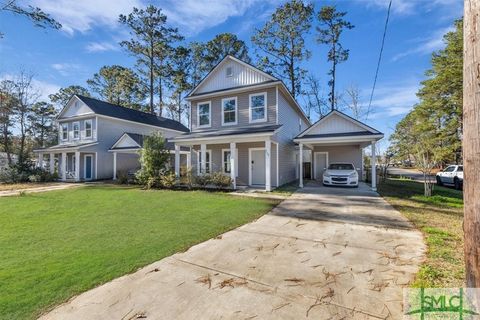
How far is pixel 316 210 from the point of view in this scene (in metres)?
7.57

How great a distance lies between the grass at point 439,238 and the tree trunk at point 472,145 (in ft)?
4.86

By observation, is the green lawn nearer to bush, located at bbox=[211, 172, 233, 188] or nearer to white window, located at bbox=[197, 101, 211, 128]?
bush, located at bbox=[211, 172, 233, 188]

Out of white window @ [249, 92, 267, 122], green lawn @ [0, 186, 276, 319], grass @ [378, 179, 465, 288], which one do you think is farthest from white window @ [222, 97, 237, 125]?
grass @ [378, 179, 465, 288]

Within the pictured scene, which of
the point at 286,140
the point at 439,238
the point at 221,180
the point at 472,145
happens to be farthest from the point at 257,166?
the point at 472,145

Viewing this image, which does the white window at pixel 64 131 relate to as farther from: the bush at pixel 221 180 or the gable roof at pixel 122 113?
the bush at pixel 221 180

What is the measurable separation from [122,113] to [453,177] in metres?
28.4

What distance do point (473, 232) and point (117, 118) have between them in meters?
24.6

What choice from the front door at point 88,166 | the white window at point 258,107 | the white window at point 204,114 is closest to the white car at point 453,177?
the white window at point 258,107

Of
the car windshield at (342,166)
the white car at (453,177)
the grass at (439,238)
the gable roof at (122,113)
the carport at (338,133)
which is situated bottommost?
the grass at (439,238)

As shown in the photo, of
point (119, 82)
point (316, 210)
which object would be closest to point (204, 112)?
point (316, 210)

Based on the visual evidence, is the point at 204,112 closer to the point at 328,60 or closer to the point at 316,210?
the point at 316,210

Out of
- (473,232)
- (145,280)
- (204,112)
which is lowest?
(145,280)

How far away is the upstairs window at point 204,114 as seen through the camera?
1543 centimetres

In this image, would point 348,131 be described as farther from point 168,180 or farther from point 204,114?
point 168,180
